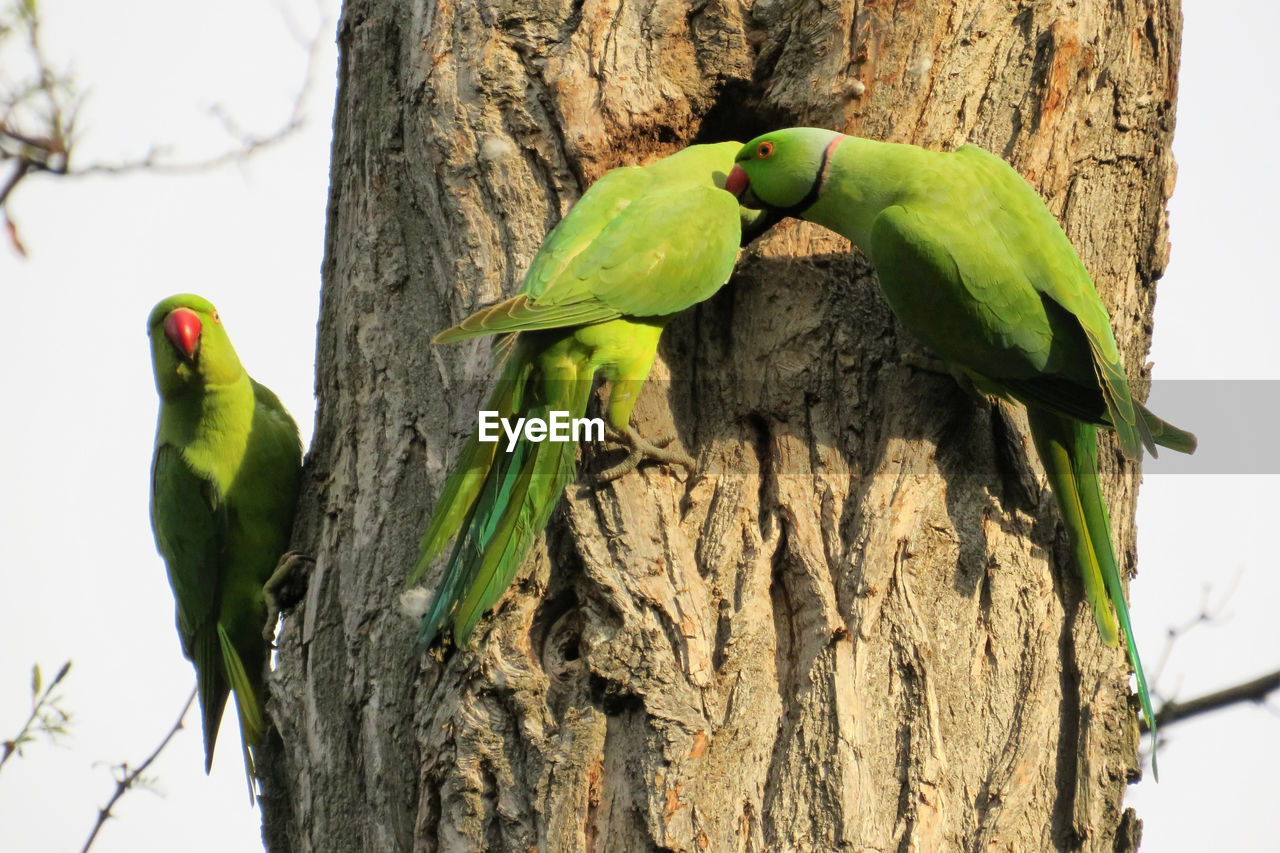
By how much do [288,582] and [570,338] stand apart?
1127mm

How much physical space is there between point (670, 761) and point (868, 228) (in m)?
1.48

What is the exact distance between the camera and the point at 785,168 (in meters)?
2.96

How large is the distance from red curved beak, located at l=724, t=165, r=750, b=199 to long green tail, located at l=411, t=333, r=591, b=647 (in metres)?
0.77

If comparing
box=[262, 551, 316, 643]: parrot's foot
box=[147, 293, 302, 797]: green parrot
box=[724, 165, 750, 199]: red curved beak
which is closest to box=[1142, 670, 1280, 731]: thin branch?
box=[724, 165, 750, 199]: red curved beak

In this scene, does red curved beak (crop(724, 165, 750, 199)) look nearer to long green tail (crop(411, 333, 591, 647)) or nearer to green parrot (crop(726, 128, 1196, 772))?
green parrot (crop(726, 128, 1196, 772))

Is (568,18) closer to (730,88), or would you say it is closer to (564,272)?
(730,88)

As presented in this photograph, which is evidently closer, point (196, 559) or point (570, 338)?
point (570, 338)

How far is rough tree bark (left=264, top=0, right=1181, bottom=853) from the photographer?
91.6 inches

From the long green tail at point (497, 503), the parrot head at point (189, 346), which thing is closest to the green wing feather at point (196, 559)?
the parrot head at point (189, 346)

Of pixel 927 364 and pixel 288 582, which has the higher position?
pixel 927 364

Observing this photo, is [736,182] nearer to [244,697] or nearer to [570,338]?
[570,338]

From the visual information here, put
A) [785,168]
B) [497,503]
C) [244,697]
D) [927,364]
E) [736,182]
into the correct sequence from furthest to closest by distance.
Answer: [244,697], [736,182], [785,168], [927,364], [497,503]

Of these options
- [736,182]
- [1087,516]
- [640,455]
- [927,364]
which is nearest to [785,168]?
[736,182]

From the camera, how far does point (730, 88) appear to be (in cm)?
313
